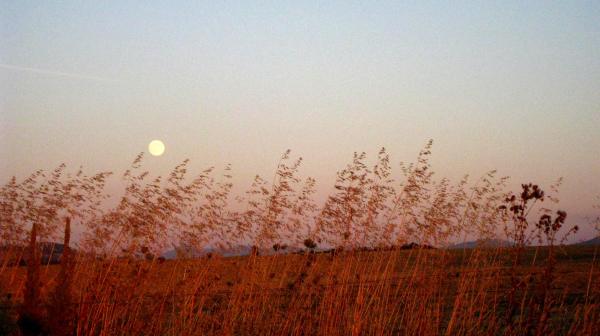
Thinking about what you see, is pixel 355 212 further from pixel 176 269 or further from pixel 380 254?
pixel 176 269

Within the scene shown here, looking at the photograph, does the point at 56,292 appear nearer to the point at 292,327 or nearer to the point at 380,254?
the point at 292,327

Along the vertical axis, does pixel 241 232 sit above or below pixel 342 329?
above

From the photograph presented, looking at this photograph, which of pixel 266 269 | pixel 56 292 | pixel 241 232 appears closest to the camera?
pixel 56 292

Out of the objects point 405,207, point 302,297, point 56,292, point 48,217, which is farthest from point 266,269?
point 56,292

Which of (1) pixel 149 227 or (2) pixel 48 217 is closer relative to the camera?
(1) pixel 149 227

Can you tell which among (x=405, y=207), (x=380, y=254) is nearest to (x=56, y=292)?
(x=380, y=254)

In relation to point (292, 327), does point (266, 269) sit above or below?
above

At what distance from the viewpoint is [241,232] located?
754cm

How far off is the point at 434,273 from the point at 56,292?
568 centimetres

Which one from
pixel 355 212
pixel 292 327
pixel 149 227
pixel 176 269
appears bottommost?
pixel 292 327

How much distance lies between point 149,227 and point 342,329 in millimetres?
2802

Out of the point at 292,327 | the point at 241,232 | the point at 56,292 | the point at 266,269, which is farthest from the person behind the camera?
the point at 241,232

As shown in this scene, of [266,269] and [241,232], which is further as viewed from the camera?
[241,232]

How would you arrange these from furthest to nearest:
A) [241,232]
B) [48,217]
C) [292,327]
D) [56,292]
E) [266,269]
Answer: [48,217], [241,232], [266,269], [292,327], [56,292]
